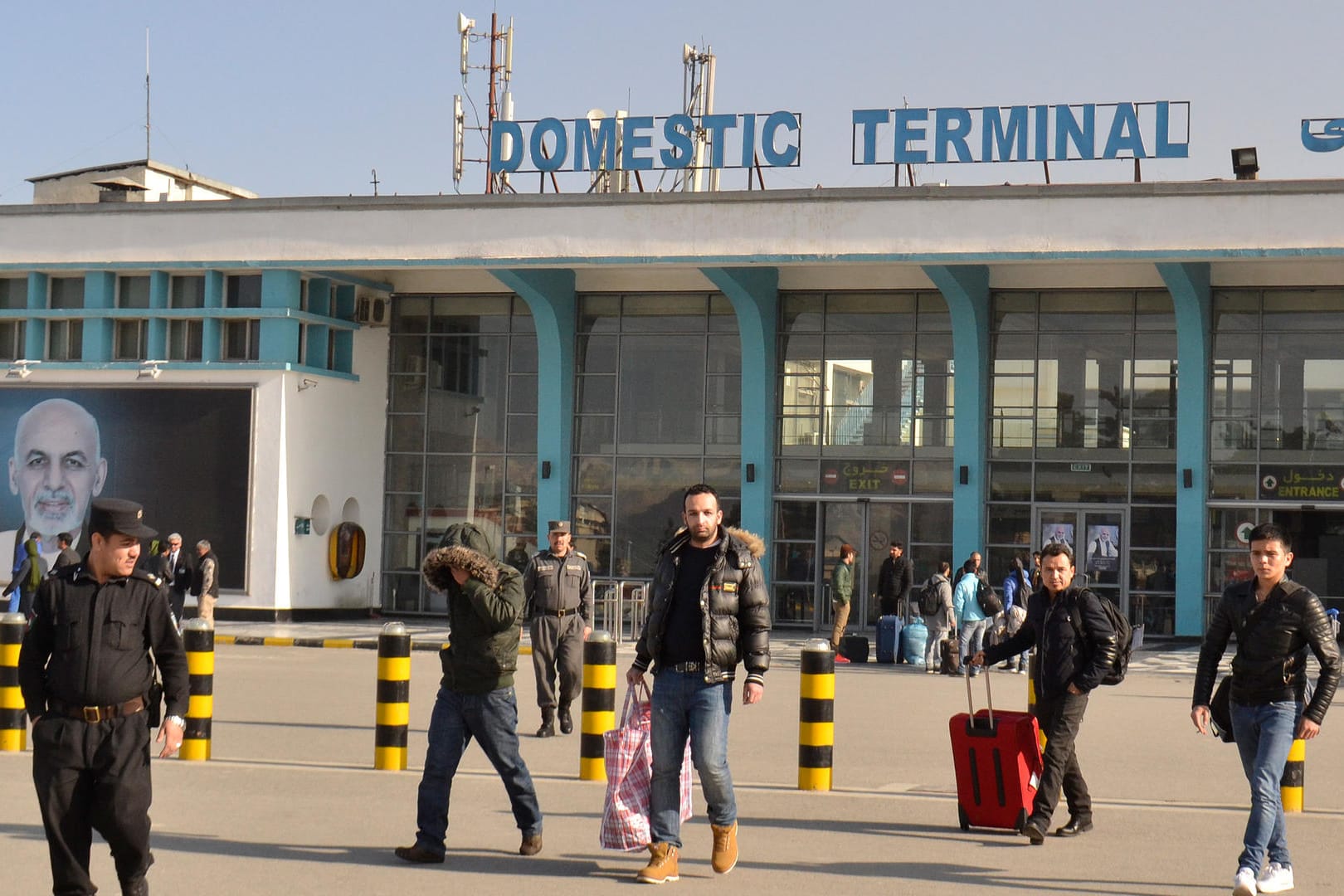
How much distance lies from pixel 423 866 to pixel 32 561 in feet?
53.6

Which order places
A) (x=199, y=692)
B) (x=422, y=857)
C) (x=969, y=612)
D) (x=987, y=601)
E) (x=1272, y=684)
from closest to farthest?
(x=1272, y=684) → (x=422, y=857) → (x=199, y=692) → (x=987, y=601) → (x=969, y=612)

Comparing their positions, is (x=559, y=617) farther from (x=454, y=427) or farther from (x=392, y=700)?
(x=454, y=427)

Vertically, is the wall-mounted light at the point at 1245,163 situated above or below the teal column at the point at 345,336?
above

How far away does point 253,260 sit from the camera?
1169 inches

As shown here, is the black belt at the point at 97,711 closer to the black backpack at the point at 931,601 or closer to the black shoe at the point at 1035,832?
the black shoe at the point at 1035,832

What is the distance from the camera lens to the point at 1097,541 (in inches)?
1153

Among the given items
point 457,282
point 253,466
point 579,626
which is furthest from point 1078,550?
point 579,626

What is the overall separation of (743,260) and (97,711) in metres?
22.1

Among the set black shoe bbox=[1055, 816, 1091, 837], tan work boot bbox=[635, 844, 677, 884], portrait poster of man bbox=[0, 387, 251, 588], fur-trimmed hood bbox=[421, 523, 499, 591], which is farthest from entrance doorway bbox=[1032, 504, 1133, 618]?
Result: tan work boot bbox=[635, 844, 677, 884]

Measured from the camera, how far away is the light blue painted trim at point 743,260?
86.8 feet

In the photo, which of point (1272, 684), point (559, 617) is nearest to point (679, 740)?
point (1272, 684)

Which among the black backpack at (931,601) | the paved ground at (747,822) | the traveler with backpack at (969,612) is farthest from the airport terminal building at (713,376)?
the paved ground at (747,822)

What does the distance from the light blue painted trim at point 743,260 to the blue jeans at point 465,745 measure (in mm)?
19743

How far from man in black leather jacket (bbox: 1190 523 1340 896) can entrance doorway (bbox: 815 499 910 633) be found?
71.4 ft
